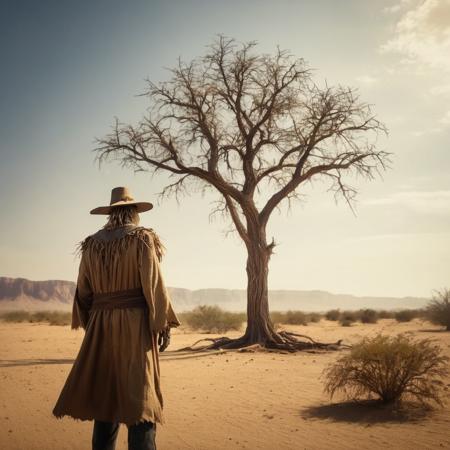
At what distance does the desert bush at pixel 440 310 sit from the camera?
20261mm

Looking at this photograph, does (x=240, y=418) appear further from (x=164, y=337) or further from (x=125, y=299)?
(x=125, y=299)

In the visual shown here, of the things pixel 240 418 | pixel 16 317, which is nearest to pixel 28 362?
pixel 240 418

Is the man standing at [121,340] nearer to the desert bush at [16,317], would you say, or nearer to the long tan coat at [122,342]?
the long tan coat at [122,342]

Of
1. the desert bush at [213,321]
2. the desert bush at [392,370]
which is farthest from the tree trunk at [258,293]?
the desert bush at [213,321]

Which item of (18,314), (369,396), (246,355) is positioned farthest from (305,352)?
(18,314)

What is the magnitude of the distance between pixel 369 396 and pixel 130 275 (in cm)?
425

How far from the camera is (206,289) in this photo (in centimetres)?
15400

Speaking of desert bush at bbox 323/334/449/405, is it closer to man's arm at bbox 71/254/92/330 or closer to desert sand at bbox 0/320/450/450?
desert sand at bbox 0/320/450/450

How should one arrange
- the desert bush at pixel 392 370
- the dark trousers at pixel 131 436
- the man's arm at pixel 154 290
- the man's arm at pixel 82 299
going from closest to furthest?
the dark trousers at pixel 131 436, the man's arm at pixel 154 290, the man's arm at pixel 82 299, the desert bush at pixel 392 370

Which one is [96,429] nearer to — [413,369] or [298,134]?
[413,369]

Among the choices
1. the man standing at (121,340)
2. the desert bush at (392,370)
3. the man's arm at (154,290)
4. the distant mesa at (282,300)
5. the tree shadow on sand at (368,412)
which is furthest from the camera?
the distant mesa at (282,300)

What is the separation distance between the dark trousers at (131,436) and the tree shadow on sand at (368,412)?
Result: 2.85 m

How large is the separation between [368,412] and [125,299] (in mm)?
3840

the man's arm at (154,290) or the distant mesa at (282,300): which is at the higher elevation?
the man's arm at (154,290)
